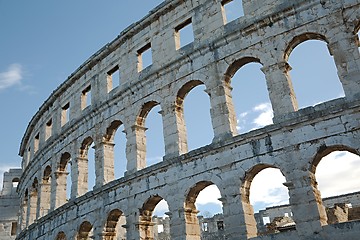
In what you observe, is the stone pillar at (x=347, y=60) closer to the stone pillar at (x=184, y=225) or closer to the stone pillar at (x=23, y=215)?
the stone pillar at (x=184, y=225)

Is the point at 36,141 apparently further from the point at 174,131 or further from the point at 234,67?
the point at 234,67

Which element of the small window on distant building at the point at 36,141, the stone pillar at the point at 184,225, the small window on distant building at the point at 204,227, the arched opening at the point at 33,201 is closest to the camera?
the stone pillar at the point at 184,225

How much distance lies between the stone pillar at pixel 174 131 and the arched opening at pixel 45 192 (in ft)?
27.9

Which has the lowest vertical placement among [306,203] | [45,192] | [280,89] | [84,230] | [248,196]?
[306,203]

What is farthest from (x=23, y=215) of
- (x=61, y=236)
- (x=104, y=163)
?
(x=104, y=163)

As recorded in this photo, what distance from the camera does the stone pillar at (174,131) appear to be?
13102 millimetres

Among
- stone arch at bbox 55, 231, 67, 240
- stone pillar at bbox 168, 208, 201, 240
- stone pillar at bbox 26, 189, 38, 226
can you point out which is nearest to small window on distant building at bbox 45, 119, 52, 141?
stone pillar at bbox 26, 189, 38, 226

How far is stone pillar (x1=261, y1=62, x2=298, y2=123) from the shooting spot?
1123 centimetres

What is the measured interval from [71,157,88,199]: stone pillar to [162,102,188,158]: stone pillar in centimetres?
514

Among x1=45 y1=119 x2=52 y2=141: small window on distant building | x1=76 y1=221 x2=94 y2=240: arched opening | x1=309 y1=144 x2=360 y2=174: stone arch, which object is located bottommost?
x1=76 y1=221 x2=94 y2=240: arched opening

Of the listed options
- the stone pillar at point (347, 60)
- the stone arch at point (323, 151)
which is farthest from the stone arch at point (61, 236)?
the stone pillar at point (347, 60)

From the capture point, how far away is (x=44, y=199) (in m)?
19.5

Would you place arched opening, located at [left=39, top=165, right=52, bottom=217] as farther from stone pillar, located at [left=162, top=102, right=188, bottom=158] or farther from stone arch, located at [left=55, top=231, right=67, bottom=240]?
stone pillar, located at [left=162, top=102, right=188, bottom=158]

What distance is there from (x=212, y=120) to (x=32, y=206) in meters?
13.3
